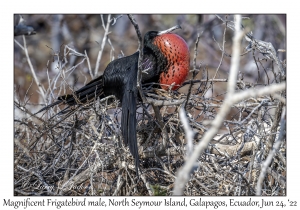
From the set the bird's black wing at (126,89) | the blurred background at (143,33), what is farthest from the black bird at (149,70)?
the blurred background at (143,33)

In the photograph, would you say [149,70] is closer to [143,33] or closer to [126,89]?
[126,89]

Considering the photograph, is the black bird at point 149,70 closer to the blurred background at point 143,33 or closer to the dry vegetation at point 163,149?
the dry vegetation at point 163,149

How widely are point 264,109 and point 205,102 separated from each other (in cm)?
34

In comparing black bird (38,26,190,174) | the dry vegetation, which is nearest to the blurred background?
black bird (38,26,190,174)

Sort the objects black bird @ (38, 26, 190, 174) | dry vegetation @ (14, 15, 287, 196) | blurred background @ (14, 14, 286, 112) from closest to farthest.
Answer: dry vegetation @ (14, 15, 287, 196) → black bird @ (38, 26, 190, 174) → blurred background @ (14, 14, 286, 112)

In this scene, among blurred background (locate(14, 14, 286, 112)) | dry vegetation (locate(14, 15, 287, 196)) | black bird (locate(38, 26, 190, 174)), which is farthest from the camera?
blurred background (locate(14, 14, 286, 112))

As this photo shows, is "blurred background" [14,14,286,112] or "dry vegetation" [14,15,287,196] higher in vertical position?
"blurred background" [14,14,286,112]

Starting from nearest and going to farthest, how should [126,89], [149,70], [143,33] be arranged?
[126,89]
[149,70]
[143,33]

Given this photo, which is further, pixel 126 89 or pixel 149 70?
pixel 149 70

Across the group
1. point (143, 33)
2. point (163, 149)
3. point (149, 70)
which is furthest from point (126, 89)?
point (143, 33)

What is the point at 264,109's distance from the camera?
100 inches

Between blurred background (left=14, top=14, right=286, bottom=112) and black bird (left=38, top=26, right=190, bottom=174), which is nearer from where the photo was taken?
black bird (left=38, top=26, right=190, bottom=174)

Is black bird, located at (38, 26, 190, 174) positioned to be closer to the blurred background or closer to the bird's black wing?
the bird's black wing
